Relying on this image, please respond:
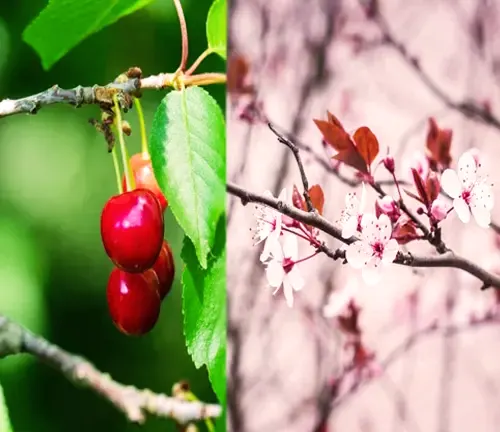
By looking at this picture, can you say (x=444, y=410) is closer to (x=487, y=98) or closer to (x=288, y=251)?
(x=288, y=251)

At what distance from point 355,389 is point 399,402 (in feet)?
0.22

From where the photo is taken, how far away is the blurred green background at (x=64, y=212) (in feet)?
2.48

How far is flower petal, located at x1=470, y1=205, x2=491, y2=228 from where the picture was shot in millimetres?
858

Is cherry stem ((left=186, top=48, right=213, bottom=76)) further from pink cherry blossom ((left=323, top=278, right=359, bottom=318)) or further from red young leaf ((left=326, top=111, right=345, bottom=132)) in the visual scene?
pink cherry blossom ((left=323, top=278, right=359, bottom=318))

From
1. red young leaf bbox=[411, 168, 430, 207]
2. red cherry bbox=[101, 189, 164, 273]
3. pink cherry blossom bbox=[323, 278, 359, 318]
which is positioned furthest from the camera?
pink cherry blossom bbox=[323, 278, 359, 318]

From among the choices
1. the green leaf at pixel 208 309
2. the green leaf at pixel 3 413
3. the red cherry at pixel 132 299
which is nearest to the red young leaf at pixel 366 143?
the green leaf at pixel 208 309

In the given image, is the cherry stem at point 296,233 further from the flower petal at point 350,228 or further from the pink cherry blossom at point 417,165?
the pink cherry blossom at point 417,165

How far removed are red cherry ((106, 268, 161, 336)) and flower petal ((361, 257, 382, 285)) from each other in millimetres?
288

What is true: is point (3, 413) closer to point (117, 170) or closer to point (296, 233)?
point (117, 170)

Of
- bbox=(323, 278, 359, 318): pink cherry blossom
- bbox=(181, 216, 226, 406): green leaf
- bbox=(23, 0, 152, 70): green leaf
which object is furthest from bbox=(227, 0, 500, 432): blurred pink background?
bbox=(23, 0, 152, 70): green leaf

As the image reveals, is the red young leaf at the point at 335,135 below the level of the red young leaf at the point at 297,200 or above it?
above

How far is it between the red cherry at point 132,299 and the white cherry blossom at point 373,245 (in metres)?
0.26

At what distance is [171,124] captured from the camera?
75cm

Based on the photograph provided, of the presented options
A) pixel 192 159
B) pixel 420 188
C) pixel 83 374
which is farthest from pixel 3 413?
pixel 420 188
